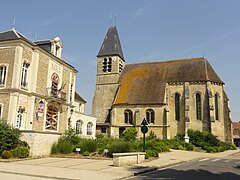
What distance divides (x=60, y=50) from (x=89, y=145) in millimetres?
9804

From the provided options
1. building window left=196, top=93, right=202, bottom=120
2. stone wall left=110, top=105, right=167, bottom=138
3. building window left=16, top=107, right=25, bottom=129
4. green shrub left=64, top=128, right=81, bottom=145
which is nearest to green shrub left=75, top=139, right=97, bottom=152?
green shrub left=64, top=128, right=81, bottom=145

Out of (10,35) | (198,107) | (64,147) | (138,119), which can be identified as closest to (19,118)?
(64,147)

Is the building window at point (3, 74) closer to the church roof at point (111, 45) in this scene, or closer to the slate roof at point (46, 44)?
the slate roof at point (46, 44)

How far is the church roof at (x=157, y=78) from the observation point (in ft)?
124

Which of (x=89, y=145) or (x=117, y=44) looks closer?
(x=89, y=145)

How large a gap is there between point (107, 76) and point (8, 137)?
29.2 m

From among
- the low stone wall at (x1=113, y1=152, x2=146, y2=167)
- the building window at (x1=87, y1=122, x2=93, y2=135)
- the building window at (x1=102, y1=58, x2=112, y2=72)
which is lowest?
the low stone wall at (x1=113, y1=152, x2=146, y2=167)

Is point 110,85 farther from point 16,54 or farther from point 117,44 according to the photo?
point 16,54

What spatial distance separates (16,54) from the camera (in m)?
18.2

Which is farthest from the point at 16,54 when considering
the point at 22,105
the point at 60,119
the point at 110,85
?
the point at 110,85

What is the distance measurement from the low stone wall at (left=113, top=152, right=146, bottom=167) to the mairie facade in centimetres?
662

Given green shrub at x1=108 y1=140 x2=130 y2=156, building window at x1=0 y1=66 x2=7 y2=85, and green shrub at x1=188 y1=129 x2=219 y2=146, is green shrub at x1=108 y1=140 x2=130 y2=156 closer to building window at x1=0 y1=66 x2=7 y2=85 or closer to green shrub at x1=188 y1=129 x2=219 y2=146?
building window at x1=0 y1=66 x2=7 y2=85

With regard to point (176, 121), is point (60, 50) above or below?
above

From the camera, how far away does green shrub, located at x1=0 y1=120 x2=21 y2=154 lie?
15.5 meters
